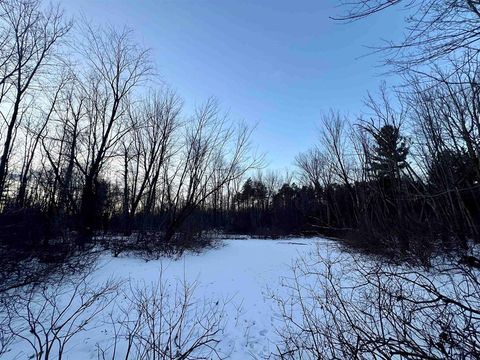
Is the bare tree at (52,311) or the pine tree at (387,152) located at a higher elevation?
the pine tree at (387,152)

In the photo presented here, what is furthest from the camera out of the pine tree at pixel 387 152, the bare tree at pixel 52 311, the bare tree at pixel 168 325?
the pine tree at pixel 387 152

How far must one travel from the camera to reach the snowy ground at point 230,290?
4.09m

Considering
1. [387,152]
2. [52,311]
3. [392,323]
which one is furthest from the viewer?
[387,152]

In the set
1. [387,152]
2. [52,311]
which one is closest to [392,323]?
[387,152]

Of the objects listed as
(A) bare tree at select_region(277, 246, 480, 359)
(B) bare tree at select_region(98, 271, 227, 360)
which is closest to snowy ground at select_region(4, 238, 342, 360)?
(B) bare tree at select_region(98, 271, 227, 360)

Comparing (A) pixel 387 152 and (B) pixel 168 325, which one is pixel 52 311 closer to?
(B) pixel 168 325

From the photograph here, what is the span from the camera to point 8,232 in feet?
23.2

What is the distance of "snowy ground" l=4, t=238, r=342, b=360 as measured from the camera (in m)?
4.09

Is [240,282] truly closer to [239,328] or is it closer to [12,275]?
[239,328]

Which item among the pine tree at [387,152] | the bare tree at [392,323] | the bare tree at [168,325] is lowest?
the bare tree at [168,325]

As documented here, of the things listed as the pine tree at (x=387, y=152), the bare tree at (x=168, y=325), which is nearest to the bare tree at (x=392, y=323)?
the bare tree at (x=168, y=325)

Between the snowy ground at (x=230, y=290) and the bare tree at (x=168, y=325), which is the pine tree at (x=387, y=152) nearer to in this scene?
the snowy ground at (x=230, y=290)

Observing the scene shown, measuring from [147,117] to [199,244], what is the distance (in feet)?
27.6

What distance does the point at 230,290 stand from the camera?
721 centimetres
